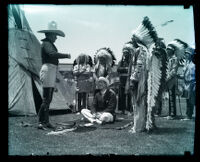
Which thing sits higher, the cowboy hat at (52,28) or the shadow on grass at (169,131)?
the cowboy hat at (52,28)

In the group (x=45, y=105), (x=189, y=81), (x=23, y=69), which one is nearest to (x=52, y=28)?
(x=23, y=69)

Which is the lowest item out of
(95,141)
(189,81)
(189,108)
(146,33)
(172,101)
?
(95,141)

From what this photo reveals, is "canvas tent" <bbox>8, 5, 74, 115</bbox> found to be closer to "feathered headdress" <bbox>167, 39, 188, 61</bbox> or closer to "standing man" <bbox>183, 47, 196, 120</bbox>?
"feathered headdress" <bbox>167, 39, 188, 61</bbox>

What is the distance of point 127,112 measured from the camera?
485cm

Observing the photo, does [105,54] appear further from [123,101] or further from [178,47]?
[178,47]

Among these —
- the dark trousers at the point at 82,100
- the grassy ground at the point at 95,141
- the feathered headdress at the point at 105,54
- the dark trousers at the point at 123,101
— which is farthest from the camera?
the dark trousers at the point at 123,101

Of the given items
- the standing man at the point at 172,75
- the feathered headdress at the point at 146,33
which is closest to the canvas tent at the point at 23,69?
the feathered headdress at the point at 146,33

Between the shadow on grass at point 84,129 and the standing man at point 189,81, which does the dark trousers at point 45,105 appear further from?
the standing man at point 189,81

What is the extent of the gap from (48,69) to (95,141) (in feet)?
4.69

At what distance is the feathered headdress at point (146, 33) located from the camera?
14.5 ft

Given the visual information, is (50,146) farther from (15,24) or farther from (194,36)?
(194,36)

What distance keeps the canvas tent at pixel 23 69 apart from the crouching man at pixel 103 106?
432 millimetres

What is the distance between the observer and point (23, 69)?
4.67m

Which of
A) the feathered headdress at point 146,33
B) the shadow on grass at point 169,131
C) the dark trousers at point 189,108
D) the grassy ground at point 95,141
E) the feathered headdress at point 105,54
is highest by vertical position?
the feathered headdress at point 146,33
